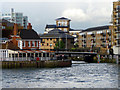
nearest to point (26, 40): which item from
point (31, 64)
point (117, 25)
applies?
point (31, 64)

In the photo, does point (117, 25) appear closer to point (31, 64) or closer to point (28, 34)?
point (28, 34)

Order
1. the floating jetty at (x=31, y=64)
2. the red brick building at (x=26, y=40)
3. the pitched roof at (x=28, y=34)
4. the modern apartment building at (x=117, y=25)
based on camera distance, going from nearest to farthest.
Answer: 1. the floating jetty at (x=31, y=64)
2. the red brick building at (x=26, y=40)
3. the pitched roof at (x=28, y=34)
4. the modern apartment building at (x=117, y=25)

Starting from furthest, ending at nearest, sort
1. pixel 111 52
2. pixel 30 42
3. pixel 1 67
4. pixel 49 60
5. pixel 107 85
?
pixel 111 52 < pixel 30 42 < pixel 49 60 < pixel 1 67 < pixel 107 85

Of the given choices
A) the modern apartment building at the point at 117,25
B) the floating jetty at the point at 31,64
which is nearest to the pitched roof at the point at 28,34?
the modern apartment building at the point at 117,25

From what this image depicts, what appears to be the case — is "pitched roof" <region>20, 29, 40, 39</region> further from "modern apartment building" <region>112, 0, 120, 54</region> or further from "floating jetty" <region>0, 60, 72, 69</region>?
"floating jetty" <region>0, 60, 72, 69</region>

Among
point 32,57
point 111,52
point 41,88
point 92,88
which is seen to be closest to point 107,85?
point 92,88

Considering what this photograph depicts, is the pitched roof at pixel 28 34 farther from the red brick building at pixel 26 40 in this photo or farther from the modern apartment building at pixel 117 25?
the modern apartment building at pixel 117 25

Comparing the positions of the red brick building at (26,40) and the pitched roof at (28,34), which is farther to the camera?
the pitched roof at (28,34)

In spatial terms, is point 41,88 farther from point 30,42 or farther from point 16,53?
point 30,42

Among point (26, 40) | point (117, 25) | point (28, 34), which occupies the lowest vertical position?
point (26, 40)

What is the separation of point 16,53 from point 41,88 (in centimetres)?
6903

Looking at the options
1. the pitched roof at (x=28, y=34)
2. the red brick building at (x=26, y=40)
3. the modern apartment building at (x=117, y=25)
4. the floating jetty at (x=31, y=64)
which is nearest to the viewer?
the floating jetty at (x=31, y=64)

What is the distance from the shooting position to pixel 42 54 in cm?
13962

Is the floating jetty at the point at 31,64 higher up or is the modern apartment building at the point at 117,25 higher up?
the modern apartment building at the point at 117,25
